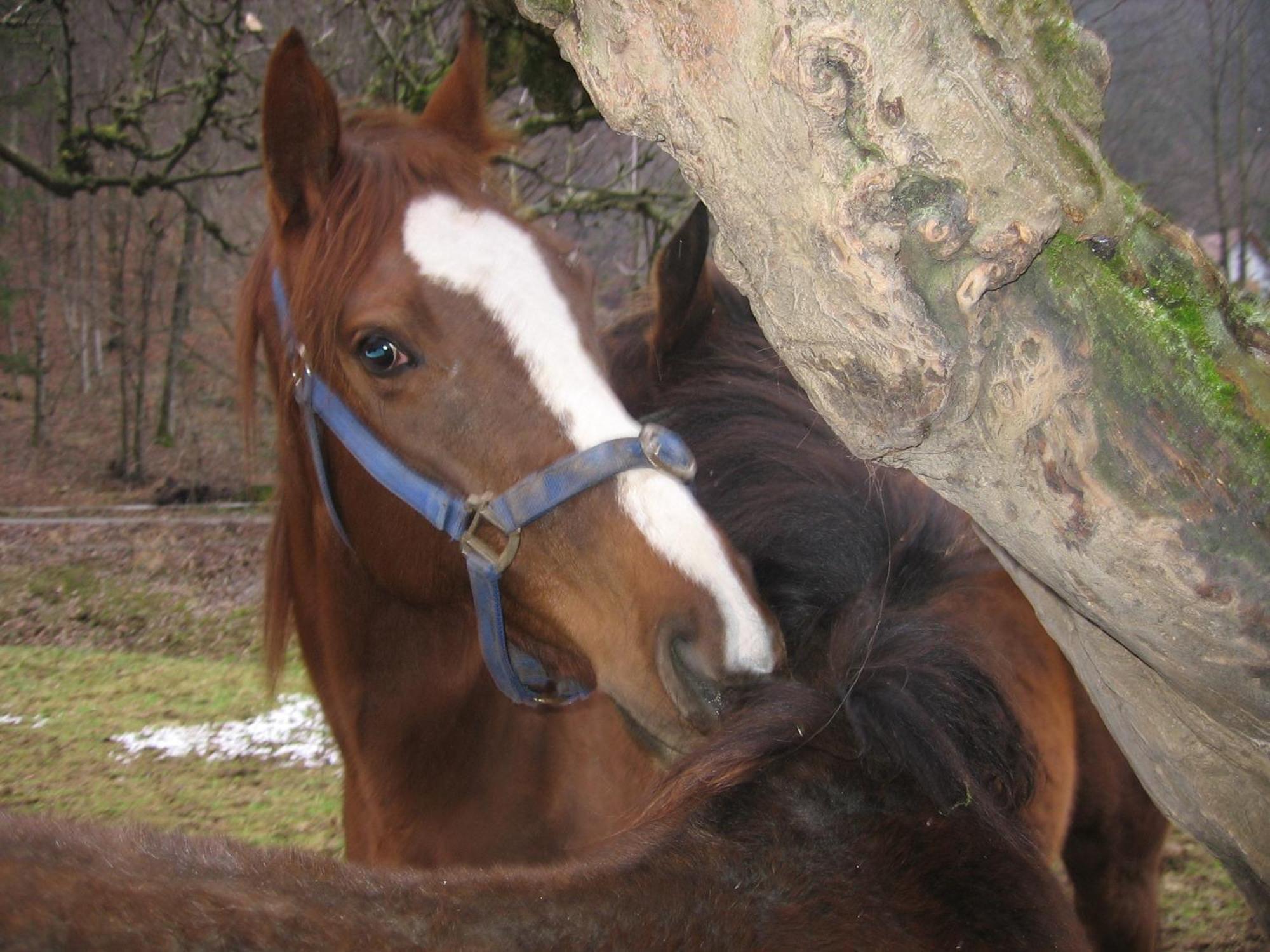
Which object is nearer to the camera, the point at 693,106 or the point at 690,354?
the point at 693,106

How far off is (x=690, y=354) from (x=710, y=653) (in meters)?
0.95

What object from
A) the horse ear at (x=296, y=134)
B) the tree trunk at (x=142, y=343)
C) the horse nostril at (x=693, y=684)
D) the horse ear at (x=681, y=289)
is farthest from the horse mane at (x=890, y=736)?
the tree trunk at (x=142, y=343)

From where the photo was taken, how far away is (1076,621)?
44.1 inches

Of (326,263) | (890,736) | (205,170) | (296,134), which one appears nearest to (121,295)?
(205,170)

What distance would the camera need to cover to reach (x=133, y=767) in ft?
12.0

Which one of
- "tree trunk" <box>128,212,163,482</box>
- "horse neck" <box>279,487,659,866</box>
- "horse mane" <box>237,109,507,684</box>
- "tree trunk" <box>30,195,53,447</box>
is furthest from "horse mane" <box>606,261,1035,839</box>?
"tree trunk" <box>30,195,53,447</box>

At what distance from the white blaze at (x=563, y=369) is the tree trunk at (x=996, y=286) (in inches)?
21.3

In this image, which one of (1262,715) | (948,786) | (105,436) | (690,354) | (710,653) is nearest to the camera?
(1262,715)

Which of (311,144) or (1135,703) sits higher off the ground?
(311,144)

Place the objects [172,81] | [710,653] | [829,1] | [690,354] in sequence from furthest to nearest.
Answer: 1. [172,81]
2. [690,354]
3. [710,653]
4. [829,1]

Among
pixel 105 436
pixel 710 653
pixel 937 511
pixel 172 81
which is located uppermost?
pixel 172 81

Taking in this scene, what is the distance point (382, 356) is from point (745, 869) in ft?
3.79

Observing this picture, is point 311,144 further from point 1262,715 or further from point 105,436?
point 105,436

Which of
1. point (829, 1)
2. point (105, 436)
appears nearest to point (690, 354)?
point (829, 1)
